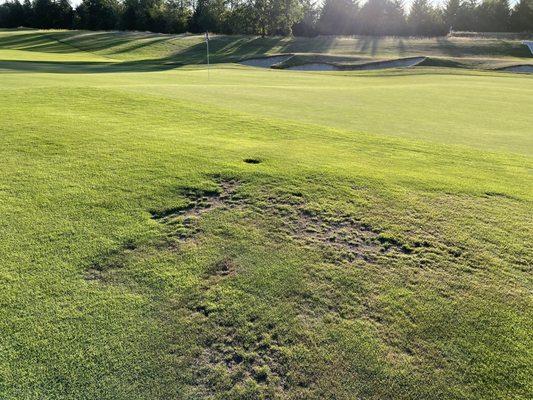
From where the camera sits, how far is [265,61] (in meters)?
49.8

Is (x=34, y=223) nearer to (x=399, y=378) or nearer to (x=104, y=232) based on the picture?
(x=104, y=232)

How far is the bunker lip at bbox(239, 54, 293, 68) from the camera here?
160 ft

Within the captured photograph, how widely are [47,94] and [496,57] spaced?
53382 millimetres

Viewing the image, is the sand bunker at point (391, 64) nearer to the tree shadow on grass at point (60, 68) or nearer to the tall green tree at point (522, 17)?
the tree shadow on grass at point (60, 68)

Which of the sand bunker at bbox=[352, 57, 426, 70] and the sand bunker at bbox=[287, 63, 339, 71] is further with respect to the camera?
the sand bunker at bbox=[287, 63, 339, 71]

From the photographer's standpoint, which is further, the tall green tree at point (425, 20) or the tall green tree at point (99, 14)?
the tall green tree at point (99, 14)

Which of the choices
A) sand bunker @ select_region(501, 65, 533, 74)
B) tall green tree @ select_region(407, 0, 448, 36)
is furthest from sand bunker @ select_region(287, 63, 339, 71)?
tall green tree @ select_region(407, 0, 448, 36)

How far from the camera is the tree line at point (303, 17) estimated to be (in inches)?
3007

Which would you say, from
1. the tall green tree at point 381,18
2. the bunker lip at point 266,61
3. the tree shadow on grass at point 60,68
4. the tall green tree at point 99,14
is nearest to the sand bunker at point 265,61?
the bunker lip at point 266,61

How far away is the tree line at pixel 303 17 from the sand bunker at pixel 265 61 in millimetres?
26702

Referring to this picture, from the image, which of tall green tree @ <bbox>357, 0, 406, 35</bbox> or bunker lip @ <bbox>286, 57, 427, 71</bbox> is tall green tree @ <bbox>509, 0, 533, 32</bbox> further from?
bunker lip @ <bbox>286, 57, 427, 71</bbox>

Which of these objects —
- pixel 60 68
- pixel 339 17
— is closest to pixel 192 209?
pixel 60 68

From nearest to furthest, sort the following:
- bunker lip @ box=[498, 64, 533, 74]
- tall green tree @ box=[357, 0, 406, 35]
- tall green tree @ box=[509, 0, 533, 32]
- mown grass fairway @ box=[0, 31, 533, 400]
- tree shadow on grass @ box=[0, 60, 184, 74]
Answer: mown grass fairway @ box=[0, 31, 533, 400]
tree shadow on grass @ box=[0, 60, 184, 74]
bunker lip @ box=[498, 64, 533, 74]
tall green tree @ box=[509, 0, 533, 32]
tall green tree @ box=[357, 0, 406, 35]

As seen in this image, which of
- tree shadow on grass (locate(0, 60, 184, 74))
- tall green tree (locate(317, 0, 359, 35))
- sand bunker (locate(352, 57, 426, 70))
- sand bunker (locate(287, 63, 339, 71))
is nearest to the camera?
tree shadow on grass (locate(0, 60, 184, 74))
